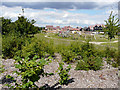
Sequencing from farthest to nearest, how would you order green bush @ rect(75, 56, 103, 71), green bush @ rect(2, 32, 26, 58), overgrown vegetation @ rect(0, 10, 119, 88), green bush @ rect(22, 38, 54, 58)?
green bush @ rect(2, 32, 26, 58), green bush @ rect(22, 38, 54, 58), green bush @ rect(75, 56, 103, 71), overgrown vegetation @ rect(0, 10, 119, 88)

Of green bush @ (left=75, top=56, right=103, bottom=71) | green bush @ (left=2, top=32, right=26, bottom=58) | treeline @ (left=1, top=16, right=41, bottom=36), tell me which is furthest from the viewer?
treeline @ (left=1, top=16, right=41, bottom=36)

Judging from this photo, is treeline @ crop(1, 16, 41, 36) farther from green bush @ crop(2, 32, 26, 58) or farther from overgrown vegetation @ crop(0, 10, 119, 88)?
green bush @ crop(2, 32, 26, 58)

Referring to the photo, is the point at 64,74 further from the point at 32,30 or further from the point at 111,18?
the point at 32,30

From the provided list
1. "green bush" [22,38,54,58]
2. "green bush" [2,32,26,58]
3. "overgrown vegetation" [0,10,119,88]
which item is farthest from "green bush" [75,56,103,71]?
"green bush" [2,32,26,58]

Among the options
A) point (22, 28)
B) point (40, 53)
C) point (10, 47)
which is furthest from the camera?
point (22, 28)

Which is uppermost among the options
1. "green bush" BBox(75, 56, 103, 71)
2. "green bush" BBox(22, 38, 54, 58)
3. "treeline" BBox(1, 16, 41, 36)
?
"treeline" BBox(1, 16, 41, 36)

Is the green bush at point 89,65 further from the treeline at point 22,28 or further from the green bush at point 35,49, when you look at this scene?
the treeline at point 22,28

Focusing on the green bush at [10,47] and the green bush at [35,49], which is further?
the green bush at [10,47]

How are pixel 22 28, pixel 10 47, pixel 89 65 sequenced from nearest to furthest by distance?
pixel 89 65 → pixel 10 47 → pixel 22 28

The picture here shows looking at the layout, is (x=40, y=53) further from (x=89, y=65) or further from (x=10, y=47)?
(x=89, y=65)

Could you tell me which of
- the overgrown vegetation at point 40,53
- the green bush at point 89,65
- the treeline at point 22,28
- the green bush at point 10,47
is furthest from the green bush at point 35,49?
the treeline at point 22,28

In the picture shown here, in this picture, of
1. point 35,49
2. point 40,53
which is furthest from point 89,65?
point 35,49

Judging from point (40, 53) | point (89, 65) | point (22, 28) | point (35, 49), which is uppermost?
point (22, 28)

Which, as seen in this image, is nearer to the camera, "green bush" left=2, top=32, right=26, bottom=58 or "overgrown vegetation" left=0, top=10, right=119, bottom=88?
"overgrown vegetation" left=0, top=10, right=119, bottom=88
